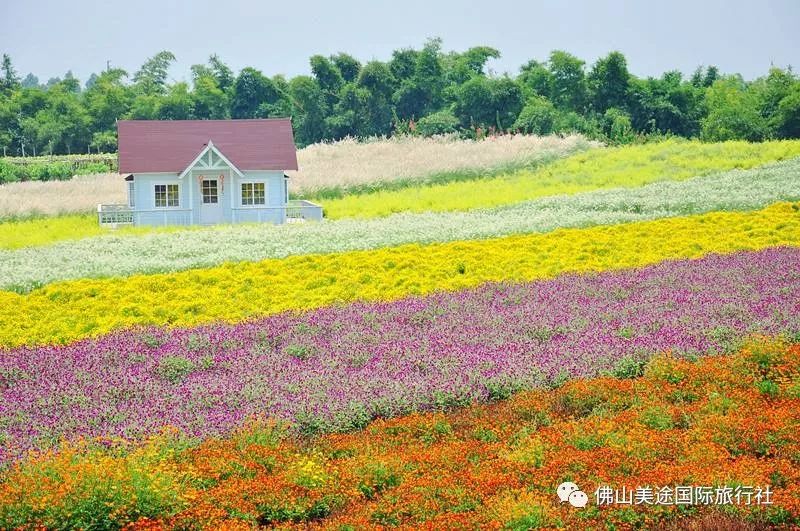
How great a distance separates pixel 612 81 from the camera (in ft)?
202

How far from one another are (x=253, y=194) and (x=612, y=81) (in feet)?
111

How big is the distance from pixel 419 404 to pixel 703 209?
59.2 ft

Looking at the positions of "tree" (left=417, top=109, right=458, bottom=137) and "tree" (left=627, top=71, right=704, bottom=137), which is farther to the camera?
"tree" (left=417, top=109, right=458, bottom=137)

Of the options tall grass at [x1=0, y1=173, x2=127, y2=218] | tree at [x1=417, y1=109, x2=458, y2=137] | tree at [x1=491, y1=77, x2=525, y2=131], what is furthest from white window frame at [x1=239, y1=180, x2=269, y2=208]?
tree at [x1=491, y1=77, x2=525, y2=131]

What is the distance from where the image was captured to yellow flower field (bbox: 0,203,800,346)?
1620 centimetres

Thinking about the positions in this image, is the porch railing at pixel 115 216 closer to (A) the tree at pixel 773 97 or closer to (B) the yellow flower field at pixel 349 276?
(B) the yellow flower field at pixel 349 276

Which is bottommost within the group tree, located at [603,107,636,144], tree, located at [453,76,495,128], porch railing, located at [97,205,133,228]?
porch railing, located at [97,205,133,228]

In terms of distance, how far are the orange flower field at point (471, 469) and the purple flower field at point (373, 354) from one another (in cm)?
58

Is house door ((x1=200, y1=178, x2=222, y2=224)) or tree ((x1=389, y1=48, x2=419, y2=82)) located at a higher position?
tree ((x1=389, y1=48, x2=419, y2=82))

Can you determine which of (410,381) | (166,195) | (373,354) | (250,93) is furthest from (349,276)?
(250,93)

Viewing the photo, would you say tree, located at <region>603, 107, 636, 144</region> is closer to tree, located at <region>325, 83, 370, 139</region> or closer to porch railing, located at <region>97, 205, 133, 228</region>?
tree, located at <region>325, 83, 370, 139</region>

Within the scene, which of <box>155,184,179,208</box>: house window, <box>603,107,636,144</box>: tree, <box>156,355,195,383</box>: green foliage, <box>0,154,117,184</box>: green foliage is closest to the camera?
<box>156,355,195,383</box>: green foliage

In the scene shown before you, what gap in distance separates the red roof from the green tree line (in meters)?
20.8

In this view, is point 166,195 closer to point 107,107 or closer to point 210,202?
point 210,202
